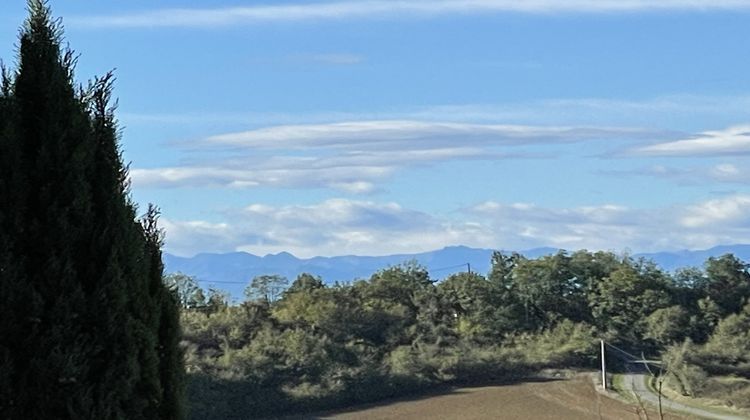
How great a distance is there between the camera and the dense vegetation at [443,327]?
14578mm

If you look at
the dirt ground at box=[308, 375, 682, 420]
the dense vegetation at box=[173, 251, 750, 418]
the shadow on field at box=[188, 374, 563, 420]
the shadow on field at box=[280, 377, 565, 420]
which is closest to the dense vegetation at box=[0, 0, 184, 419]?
the shadow on field at box=[188, 374, 563, 420]

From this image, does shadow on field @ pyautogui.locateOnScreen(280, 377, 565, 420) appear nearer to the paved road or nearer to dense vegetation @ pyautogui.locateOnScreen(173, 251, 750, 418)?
dense vegetation @ pyautogui.locateOnScreen(173, 251, 750, 418)

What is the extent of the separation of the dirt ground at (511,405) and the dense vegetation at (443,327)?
19.1 inches

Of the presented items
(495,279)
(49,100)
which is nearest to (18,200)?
(49,100)

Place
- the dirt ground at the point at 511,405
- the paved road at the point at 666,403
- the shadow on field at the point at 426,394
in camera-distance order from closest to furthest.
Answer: the paved road at the point at 666,403, the dirt ground at the point at 511,405, the shadow on field at the point at 426,394

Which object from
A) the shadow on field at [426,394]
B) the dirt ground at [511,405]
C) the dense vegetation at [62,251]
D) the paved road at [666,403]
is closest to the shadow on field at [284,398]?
the shadow on field at [426,394]

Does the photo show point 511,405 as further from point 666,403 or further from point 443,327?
point 443,327

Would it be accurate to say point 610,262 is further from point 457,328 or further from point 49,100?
point 49,100

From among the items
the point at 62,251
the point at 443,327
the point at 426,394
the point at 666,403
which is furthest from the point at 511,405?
the point at 62,251

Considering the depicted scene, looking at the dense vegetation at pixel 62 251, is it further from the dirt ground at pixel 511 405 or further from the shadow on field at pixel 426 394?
the shadow on field at pixel 426 394

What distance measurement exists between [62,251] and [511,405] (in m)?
9.68

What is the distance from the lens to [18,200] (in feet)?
16.7

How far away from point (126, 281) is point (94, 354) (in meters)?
0.37

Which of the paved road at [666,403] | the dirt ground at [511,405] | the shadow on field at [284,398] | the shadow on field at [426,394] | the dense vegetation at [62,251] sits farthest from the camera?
the shadow on field at [426,394]
